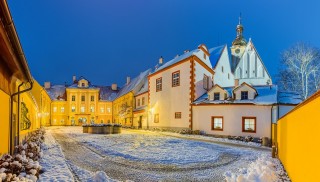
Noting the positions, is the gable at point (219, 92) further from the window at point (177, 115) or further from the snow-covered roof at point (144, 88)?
the snow-covered roof at point (144, 88)

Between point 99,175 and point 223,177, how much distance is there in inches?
156

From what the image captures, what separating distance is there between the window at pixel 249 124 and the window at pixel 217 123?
2.18 metres

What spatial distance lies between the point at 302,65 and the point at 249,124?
12502 mm

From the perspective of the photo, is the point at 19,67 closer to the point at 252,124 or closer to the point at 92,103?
the point at 252,124

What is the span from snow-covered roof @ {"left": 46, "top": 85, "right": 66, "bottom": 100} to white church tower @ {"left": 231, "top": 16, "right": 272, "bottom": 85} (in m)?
37.6

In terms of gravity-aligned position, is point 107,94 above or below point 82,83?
below

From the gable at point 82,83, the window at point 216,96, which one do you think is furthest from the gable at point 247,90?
the gable at point 82,83

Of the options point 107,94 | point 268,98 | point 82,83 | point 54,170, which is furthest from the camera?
point 107,94

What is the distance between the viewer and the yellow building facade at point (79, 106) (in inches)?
2221

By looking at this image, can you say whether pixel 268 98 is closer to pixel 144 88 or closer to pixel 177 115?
pixel 177 115

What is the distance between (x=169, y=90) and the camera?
99.6 feet

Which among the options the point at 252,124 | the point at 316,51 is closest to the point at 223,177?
the point at 252,124

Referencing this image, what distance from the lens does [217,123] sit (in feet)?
79.0

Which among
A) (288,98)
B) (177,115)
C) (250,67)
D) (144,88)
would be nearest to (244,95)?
(288,98)
